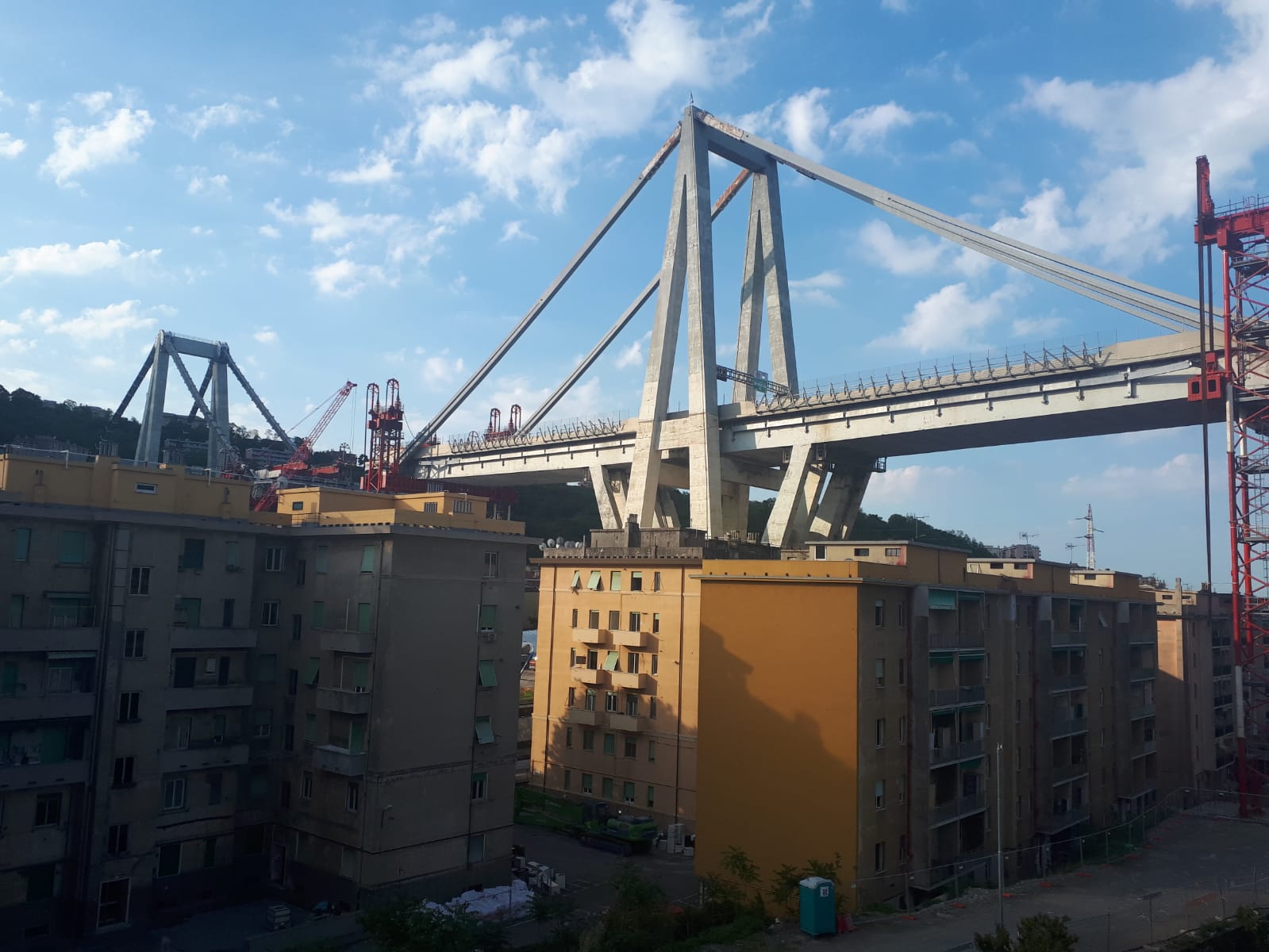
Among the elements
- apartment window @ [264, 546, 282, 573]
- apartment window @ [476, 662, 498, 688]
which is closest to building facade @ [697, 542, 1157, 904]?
apartment window @ [476, 662, 498, 688]

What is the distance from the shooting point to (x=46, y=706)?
2433 centimetres

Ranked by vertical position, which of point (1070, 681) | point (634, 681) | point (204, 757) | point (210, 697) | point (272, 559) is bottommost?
point (204, 757)

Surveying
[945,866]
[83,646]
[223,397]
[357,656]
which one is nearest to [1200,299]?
[945,866]

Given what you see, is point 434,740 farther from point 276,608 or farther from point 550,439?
point 550,439

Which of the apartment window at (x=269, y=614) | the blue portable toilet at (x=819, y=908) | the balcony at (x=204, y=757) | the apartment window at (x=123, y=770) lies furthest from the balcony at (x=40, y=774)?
the blue portable toilet at (x=819, y=908)

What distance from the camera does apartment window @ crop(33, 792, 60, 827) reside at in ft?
78.9

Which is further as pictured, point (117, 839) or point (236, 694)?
point (236, 694)

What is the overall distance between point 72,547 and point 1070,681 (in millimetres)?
33669

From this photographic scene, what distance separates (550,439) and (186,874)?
120ft

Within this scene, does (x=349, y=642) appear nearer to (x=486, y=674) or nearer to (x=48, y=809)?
(x=486, y=674)

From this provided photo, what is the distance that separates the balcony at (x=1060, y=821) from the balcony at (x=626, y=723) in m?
14.3

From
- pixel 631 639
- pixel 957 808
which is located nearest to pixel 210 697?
pixel 631 639

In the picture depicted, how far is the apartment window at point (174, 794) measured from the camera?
26516 millimetres

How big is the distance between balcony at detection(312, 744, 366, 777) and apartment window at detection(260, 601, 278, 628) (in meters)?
4.60
